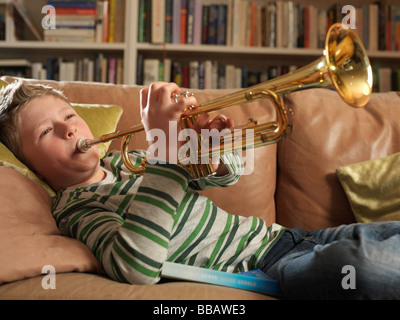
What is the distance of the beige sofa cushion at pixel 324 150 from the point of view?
4.43ft

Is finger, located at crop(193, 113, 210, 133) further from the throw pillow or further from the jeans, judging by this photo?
the throw pillow

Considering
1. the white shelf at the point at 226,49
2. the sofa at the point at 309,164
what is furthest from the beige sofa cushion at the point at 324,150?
the white shelf at the point at 226,49

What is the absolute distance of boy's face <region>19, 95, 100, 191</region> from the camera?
112cm

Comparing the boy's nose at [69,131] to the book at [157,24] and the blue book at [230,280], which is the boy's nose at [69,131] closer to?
the blue book at [230,280]

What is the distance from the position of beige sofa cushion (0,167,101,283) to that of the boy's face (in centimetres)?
13

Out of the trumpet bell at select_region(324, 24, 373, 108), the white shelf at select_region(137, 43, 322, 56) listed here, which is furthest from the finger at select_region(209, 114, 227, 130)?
the white shelf at select_region(137, 43, 322, 56)

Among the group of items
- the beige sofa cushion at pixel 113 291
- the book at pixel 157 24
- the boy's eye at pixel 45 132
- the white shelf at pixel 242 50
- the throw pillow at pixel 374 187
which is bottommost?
the beige sofa cushion at pixel 113 291

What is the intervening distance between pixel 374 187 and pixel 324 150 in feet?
0.63

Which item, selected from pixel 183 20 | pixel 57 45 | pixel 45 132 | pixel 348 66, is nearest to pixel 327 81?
pixel 348 66

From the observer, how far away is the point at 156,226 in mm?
792

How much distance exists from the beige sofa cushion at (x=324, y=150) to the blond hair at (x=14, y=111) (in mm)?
760

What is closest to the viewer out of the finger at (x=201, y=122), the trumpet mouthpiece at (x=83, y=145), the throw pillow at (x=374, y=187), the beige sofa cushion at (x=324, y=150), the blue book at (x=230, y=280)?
the blue book at (x=230, y=280)

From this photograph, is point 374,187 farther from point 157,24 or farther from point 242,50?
point 157,24

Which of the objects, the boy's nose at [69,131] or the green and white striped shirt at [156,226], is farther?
the boy's nose at [69,131]
